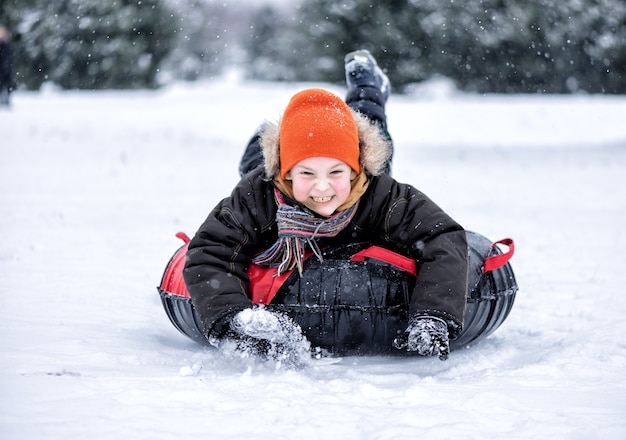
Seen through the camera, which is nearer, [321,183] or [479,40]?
[321,183]

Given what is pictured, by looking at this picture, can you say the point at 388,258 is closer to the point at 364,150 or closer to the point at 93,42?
the point at 364,150

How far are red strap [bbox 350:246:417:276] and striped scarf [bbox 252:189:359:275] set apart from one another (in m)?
0.14

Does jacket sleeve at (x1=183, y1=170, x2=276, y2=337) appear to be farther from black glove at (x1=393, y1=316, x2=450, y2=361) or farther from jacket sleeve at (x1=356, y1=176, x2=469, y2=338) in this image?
black glove at (x1=393, y1=316, x2=450, y2=361)

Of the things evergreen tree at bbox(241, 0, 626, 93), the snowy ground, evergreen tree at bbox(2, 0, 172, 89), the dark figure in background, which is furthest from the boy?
evergreen tree at bbox(2, 0, 172, 89)

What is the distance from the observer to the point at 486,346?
3.39 meters

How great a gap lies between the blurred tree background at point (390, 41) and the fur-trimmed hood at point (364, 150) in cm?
1402

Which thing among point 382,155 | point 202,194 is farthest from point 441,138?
point 382,155

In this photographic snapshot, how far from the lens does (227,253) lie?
2998 millimetres

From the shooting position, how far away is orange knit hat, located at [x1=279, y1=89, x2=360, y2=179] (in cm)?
302

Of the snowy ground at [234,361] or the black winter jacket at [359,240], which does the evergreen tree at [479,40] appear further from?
the black winter jacket at [359,240]

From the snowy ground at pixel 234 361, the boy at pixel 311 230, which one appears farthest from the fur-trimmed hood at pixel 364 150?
the snowy ground at pixel 234 361

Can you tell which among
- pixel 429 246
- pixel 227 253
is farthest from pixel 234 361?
pixel 429 246

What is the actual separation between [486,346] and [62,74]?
68.0ft

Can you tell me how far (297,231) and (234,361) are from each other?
58cm
